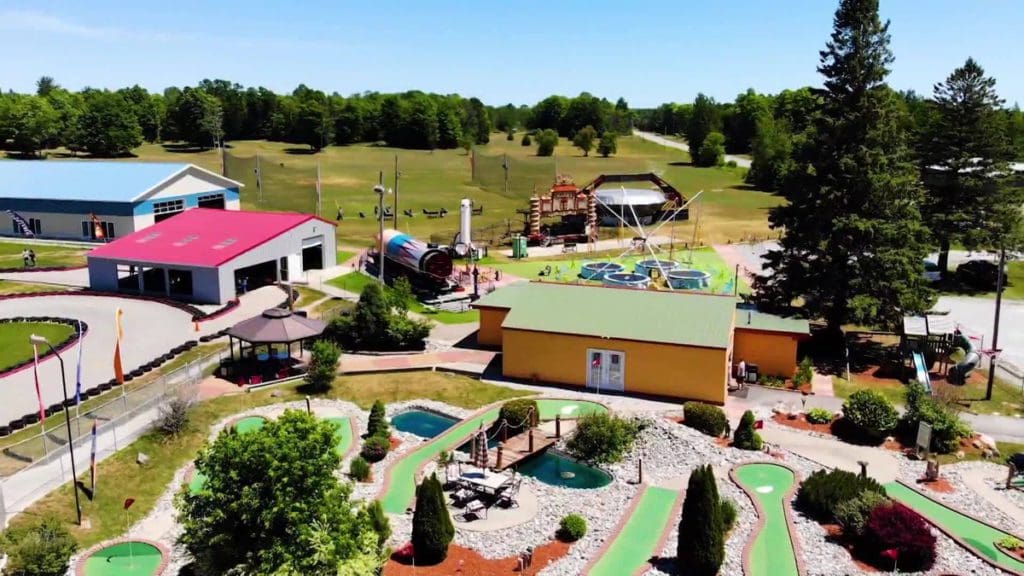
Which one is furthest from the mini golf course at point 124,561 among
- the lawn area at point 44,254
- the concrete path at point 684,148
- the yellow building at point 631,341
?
the concrete path at point 684,148

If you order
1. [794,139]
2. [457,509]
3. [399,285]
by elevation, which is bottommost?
[457,509]

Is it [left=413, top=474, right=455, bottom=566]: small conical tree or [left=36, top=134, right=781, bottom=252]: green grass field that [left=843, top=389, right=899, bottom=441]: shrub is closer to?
[left=413, top=474, right=455, bottom=566]: small conical tree

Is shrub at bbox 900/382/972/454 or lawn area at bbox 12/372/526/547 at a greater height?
shrub at bbox 900/382/972/454

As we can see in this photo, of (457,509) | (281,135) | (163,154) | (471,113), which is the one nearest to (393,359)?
(457,509)

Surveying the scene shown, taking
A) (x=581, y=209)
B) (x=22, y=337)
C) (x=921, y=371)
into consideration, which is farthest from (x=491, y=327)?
(x=581, y=209)

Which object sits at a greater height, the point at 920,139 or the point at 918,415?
the point at 920,139

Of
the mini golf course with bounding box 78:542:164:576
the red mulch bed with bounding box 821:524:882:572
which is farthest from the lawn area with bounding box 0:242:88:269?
the red mulch bed with bounding box 821:524:882:572

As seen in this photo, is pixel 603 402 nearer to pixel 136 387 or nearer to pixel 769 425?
pixel 769 425
